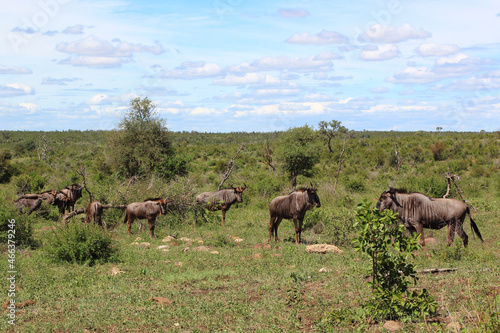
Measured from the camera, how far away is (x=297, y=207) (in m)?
14.4

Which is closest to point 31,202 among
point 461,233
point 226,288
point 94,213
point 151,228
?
point 94,213

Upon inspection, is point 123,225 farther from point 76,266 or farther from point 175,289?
point 175,289

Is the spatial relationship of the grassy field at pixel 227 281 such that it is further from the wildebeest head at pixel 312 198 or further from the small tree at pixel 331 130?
the small tree at pixel 331 130

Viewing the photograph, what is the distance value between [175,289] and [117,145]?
67.6ft

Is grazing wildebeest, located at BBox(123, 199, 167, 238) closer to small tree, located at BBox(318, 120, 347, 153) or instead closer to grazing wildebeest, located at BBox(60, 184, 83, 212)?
grazing wildebeest, located at BBox(60, 184, 83, 212)

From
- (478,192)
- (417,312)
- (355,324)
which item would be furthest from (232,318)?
(478,192)

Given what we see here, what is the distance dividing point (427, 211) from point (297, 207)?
158 inches

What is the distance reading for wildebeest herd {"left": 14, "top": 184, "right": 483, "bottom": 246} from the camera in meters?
12.3

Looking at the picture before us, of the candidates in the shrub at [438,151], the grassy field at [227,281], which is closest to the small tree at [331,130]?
the shrub at [438,151]

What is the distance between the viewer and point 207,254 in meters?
12.7

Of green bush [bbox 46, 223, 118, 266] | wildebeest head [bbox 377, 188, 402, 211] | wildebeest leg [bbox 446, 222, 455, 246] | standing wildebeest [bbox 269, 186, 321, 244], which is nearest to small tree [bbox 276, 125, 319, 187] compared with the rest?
standing wildebeest [bbox 269, 186, 321, 244]

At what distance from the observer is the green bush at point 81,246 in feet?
37.8

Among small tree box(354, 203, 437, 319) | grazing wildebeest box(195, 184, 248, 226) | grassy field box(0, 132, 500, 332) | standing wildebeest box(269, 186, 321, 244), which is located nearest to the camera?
small tree box(354, 203, 437, 319)

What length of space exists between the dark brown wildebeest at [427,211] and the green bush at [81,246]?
26.4 feet
